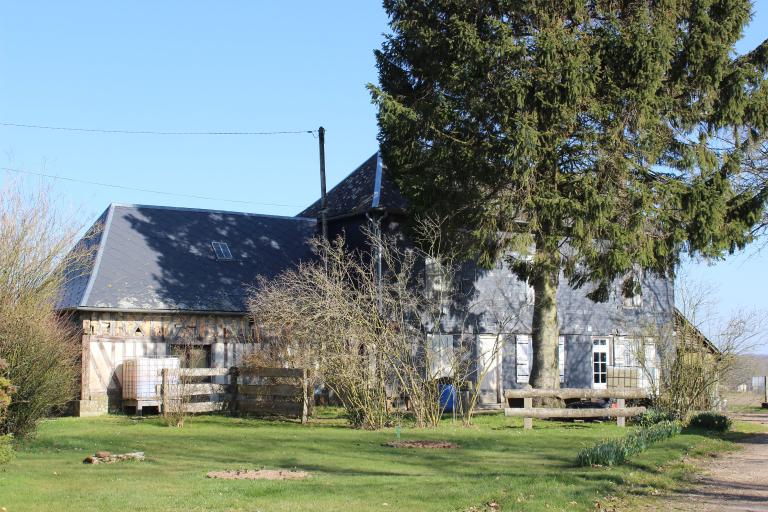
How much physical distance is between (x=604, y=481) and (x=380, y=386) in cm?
965

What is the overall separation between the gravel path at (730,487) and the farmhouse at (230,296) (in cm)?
768

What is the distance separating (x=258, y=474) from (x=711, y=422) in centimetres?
1249

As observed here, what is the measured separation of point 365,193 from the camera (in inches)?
1254

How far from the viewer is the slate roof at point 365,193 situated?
3058 centimetres

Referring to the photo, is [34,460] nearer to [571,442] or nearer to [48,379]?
[48,379]

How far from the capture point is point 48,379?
631 inches

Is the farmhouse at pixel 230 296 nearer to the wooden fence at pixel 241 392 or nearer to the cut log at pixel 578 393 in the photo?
the cut log at pixel 578 393

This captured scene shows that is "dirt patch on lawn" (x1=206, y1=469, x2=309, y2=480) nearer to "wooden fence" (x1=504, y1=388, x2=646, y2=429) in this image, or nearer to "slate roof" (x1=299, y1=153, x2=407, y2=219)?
"wooden fence" (x1=504, y1=388, x2=646, y2=429)

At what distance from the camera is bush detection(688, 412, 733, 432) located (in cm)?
2097

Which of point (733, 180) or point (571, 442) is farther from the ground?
point (733, 180)

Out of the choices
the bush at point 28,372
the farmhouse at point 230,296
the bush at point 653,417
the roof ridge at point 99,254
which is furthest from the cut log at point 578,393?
the roof ridge at point 99,254

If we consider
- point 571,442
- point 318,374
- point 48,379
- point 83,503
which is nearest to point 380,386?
point 318,374

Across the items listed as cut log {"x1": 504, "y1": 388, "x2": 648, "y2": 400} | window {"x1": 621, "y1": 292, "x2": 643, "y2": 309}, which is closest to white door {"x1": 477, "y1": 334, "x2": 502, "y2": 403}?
window {"x1": 621, "y1": 292, "x2": 643, "y2": 309}

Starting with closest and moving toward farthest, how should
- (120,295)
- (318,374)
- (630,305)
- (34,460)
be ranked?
(34,460) → (318,374) → (120,295) → (630,305)
